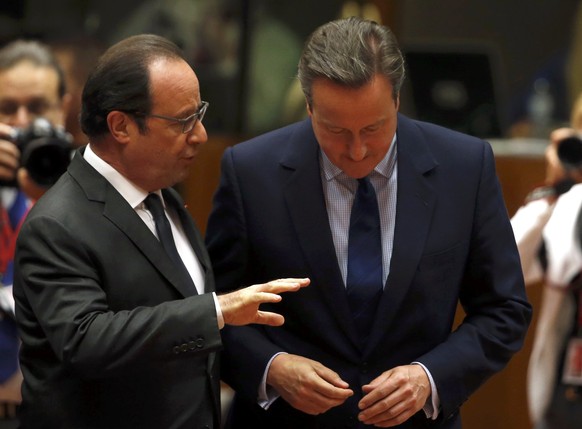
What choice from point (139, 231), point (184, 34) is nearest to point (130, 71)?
point (139, 231)

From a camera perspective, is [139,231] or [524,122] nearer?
[139,231]

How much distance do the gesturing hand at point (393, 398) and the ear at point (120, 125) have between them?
74 centimetres

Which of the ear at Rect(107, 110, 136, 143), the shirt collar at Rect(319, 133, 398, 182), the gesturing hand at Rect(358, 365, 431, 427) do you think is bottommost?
the gesturing hand at Rect(358, 365, 431, 427)

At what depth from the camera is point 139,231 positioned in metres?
2.45

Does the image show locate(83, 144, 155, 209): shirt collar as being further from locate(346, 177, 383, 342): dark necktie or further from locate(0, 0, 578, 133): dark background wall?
locate(0, 0, 578, 133): dark background wall

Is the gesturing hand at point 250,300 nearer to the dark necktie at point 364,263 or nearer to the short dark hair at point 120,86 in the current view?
the dark necktie at point 364,263


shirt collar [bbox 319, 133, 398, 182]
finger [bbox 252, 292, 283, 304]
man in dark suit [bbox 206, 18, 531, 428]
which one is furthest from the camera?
shirt collar [bbox 319, 133, 398, 182]

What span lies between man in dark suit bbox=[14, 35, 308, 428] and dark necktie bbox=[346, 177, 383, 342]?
1.04 feet

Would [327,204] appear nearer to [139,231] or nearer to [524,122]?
[139,231]

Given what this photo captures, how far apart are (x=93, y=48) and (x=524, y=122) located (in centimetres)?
239

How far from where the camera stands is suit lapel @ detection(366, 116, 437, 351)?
2.59m

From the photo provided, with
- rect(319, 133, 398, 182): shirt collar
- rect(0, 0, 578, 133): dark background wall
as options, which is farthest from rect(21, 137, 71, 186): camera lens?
rect(0, 0, 578, 133): dark background wall

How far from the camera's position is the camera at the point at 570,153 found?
331 cm

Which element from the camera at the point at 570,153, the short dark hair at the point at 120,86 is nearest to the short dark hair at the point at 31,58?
the short dark hair at the point at 120,86
